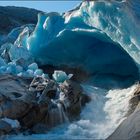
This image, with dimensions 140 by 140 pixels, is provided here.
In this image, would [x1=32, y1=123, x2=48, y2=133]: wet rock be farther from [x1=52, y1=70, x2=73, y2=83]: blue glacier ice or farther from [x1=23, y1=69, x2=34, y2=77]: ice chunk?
[x1=23, y1=69, x2=34, y2=77]: ice chunk

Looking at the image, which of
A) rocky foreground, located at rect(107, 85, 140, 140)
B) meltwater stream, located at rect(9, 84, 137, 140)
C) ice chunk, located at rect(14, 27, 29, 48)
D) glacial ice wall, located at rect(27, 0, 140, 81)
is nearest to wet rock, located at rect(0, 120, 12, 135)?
meltwater stream, located at rect(9, 84, 137, 140)

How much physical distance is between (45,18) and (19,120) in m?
5.54

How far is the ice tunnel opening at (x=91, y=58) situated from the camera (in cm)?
1308

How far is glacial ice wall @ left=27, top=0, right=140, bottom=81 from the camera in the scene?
11.2 metres

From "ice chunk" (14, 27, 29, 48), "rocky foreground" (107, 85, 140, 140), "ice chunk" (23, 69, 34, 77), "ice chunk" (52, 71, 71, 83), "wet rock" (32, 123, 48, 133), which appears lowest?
"wet rock" (32, 123, 48, 133)

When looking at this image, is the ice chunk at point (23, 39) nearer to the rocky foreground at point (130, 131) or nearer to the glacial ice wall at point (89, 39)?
the glacial ice wall at point (89, 39)

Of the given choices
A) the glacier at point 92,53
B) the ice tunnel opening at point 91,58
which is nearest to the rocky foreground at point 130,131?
the glacier at point 92,53

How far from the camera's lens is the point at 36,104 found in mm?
10000

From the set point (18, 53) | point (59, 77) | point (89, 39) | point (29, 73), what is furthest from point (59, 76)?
point (18, 53)

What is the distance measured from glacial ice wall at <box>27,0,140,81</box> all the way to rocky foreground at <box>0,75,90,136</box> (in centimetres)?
202

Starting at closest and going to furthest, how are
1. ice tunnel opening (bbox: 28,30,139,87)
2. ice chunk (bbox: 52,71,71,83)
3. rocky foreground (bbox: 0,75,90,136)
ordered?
1. rocky foreground (bbox: 0,75,90,136)
2. ice chunk (bbox: 52,71,71,83)
3. ice tunnel opening (bbox: 28,30,139,87)

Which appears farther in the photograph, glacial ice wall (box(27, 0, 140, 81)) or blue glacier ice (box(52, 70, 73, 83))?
blue glacier ice (box(52, 70, 73, 83))

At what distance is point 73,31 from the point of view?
13.0m

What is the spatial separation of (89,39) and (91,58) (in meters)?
0.69
